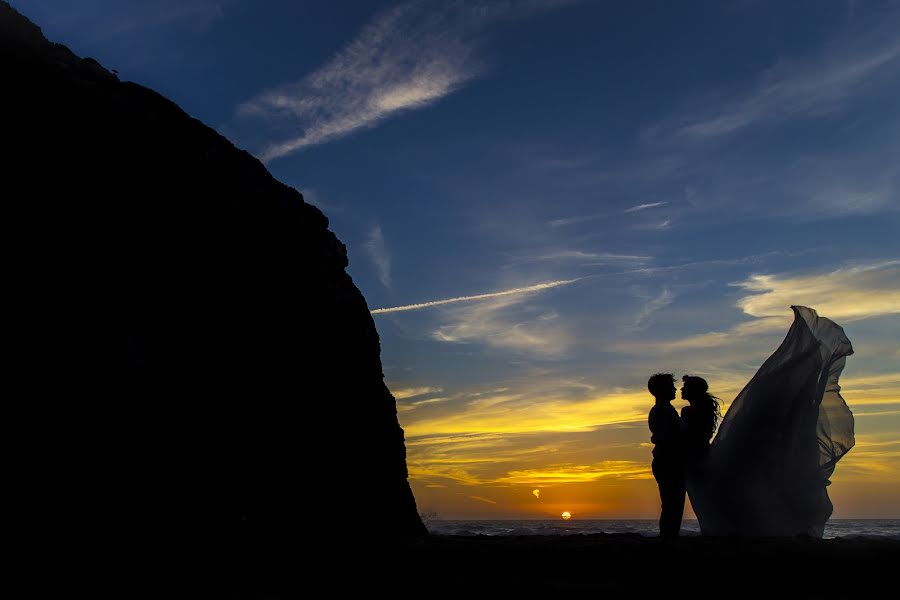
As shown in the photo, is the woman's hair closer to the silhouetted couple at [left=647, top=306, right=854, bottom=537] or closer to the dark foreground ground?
the silhouetted couple at [left=647, top=306, right=854, bottom=537]

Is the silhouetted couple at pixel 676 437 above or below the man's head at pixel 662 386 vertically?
below

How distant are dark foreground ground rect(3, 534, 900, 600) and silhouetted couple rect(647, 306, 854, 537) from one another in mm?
2257

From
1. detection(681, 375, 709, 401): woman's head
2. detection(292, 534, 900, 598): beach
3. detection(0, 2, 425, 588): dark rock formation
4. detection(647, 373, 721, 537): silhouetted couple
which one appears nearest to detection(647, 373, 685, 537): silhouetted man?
detection(647, 373, 721, 537): silhouetted couple

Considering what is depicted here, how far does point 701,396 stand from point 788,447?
1.38 m

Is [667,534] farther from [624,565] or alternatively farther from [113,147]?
[113,147]

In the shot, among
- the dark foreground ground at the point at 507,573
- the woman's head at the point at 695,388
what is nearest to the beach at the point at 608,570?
the dark foreground ground at the point at 507,573

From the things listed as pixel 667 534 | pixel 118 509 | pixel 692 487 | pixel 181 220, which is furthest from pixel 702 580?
pixel 181 220

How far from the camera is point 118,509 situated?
24.5 feet

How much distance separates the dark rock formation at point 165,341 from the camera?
6.85m

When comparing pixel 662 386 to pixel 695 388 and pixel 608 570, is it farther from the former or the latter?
pixel 608 570

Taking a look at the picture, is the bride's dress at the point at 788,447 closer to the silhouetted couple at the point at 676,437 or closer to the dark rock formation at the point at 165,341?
the silhouetted couple at the point at 676,437

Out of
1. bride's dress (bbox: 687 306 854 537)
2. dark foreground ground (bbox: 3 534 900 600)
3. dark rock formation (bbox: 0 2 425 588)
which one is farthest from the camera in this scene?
bride's dress (bbox: 687 306 854 537)

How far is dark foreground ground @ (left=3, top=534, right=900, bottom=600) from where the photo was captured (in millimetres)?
5211

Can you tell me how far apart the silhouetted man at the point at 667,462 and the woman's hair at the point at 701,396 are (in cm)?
34
